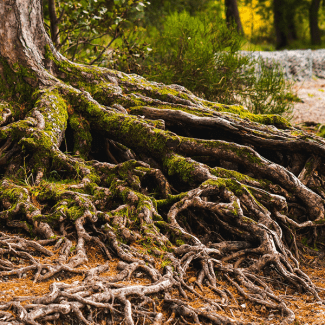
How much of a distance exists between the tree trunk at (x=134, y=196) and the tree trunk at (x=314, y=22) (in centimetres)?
2334

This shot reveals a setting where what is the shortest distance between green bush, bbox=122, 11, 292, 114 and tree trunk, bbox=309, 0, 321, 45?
18802 mm

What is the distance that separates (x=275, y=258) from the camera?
4.32 metres

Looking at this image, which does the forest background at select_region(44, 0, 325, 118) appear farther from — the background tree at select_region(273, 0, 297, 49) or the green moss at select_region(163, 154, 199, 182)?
the background tree at select_region(273, 0, 297, 49)

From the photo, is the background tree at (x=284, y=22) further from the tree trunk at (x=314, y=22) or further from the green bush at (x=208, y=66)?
the green bush at (x=208, y=66)

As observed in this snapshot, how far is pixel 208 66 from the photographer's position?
9.88m

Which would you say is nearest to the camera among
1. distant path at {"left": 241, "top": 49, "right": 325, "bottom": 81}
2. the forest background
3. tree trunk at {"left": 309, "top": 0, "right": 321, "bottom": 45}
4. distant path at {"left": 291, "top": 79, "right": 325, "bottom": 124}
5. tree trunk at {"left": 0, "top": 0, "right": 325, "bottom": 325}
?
tree trunk at {"left": 0, "top": 0, "right": 325, "bottom": 325}

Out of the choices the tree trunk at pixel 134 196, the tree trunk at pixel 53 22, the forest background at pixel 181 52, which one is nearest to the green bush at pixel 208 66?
the forest background at pixel 181 52

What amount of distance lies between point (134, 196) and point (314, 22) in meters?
26.9

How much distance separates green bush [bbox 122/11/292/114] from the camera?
32.6ft

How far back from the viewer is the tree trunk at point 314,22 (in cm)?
2623

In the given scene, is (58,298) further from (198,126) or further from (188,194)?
(198,126)

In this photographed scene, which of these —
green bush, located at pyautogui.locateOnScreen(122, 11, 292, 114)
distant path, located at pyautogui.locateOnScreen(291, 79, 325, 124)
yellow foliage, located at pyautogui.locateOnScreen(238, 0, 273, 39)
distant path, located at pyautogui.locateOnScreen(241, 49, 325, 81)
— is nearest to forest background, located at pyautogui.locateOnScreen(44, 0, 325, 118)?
green bush, located at pyautogui.locateOnScreen(122, 11, 292, 114)

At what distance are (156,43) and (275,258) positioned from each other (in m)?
8.85

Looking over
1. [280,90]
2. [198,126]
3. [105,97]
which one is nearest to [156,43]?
[280,90]
